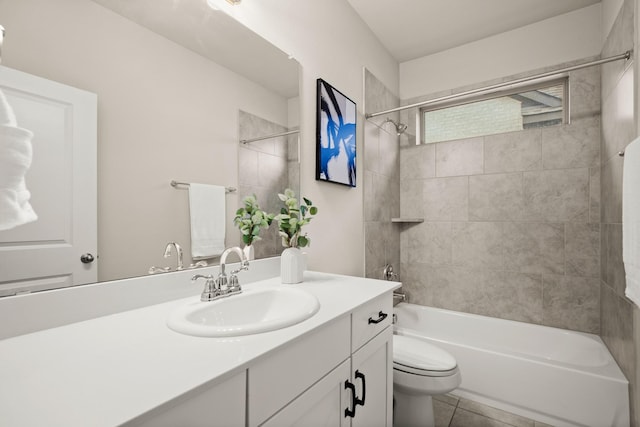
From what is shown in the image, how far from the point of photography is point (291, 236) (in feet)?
4.59

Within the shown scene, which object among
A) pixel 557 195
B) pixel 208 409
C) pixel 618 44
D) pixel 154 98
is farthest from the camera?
pixel 557 195

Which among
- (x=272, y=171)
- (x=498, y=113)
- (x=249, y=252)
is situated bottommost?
(x=249, y=252)

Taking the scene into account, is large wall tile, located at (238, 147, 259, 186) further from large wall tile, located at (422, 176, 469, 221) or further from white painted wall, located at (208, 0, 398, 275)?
large wall tile, located at (422, 176, 469, 221)

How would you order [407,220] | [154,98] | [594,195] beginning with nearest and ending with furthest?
[154,98] → [594,195] → [407,220]

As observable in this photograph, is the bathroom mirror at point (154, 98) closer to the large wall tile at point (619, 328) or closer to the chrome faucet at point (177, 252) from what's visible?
the chrome faucet at point (177, 252)

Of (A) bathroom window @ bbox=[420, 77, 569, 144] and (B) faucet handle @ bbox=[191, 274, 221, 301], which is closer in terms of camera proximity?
(B) faucet handle @ bbox=[191, 274, 221, 301]

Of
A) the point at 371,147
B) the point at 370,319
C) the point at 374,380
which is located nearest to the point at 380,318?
the point at 370,319

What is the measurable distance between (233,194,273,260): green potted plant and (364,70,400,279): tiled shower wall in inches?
39.8

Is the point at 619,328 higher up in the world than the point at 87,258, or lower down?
lower down

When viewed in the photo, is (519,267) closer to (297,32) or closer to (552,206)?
(552,206)

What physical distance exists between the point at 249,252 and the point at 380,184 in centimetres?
138

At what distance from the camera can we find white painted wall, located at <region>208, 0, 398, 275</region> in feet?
4.84

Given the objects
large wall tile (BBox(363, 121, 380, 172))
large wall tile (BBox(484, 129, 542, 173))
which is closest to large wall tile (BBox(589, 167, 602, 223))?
large wall tile (BBox(484, 129, 542, 173))

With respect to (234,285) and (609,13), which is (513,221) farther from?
(234,285)
